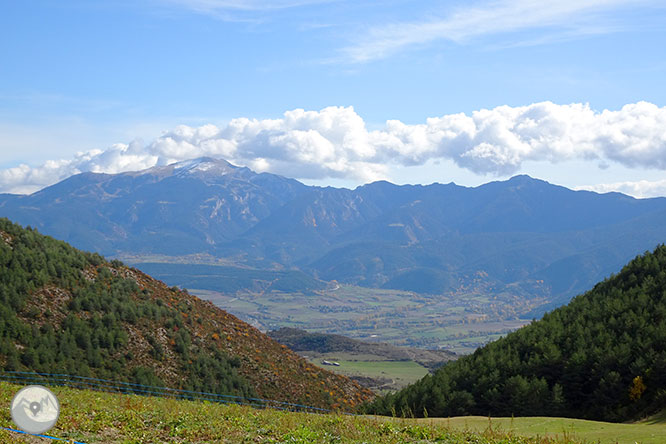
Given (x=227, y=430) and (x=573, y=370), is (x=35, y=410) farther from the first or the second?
(x=573, y=370)

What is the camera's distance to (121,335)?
58.7 metres

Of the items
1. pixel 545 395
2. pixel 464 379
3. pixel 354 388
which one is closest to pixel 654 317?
pixel 545 395

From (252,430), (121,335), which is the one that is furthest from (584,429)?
(121,335)

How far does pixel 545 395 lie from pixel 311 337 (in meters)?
145

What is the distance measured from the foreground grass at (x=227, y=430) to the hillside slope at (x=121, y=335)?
29.2 m

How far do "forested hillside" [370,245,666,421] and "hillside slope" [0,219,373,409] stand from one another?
1927 centimetres

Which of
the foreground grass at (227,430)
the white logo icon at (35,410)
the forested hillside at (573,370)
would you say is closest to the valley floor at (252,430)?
the foreground grass at (227,430)

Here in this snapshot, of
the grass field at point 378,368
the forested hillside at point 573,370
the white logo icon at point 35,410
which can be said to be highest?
the white logo icon at point 35,410

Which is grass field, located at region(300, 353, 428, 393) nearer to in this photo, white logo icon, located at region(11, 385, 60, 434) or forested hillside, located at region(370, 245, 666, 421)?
forested hillside, located at region(370, 245, 666, 421)

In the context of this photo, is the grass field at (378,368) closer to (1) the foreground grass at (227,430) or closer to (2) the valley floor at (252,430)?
(2) the valley floor at (252,430)

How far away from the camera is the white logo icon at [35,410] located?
15977 millimetres

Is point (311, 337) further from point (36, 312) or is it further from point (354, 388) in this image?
point (36, 312)

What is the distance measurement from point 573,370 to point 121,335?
132ft

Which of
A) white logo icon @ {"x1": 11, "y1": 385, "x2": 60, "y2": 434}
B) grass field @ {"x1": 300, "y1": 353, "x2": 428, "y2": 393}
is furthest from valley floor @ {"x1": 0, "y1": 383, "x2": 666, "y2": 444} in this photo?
grass field @ {"x1": 300, "y1": 353, "x2": 428, "y2": 393}
